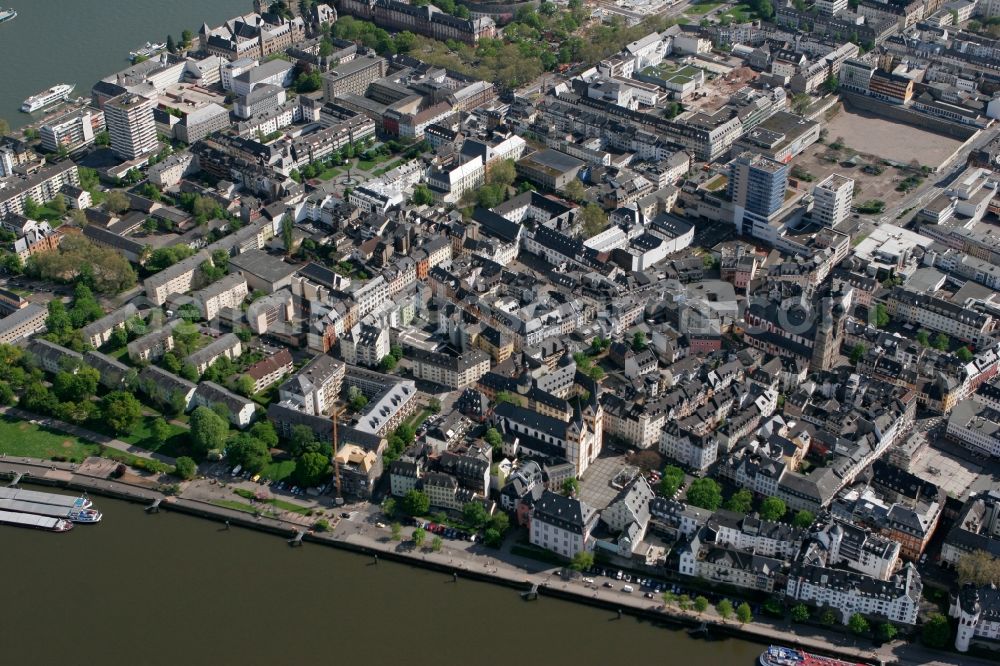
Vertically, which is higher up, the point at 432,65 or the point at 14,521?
the point at 432,65

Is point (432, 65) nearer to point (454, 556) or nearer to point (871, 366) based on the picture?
point (871, 366)

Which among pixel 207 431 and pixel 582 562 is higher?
pixel 207 431

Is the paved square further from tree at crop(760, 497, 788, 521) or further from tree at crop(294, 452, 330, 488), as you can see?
tree at crop(294, 452, 330, 488)

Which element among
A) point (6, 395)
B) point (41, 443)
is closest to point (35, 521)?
point (41, 443)

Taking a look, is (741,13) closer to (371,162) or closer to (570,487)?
(371,162)

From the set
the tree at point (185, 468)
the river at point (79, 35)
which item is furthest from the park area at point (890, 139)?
the river at point (79, 35)

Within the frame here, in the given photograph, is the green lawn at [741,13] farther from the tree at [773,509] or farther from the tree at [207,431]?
the tree at [207,431]

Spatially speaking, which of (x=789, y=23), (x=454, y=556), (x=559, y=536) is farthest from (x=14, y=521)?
(x=789, y=23)
